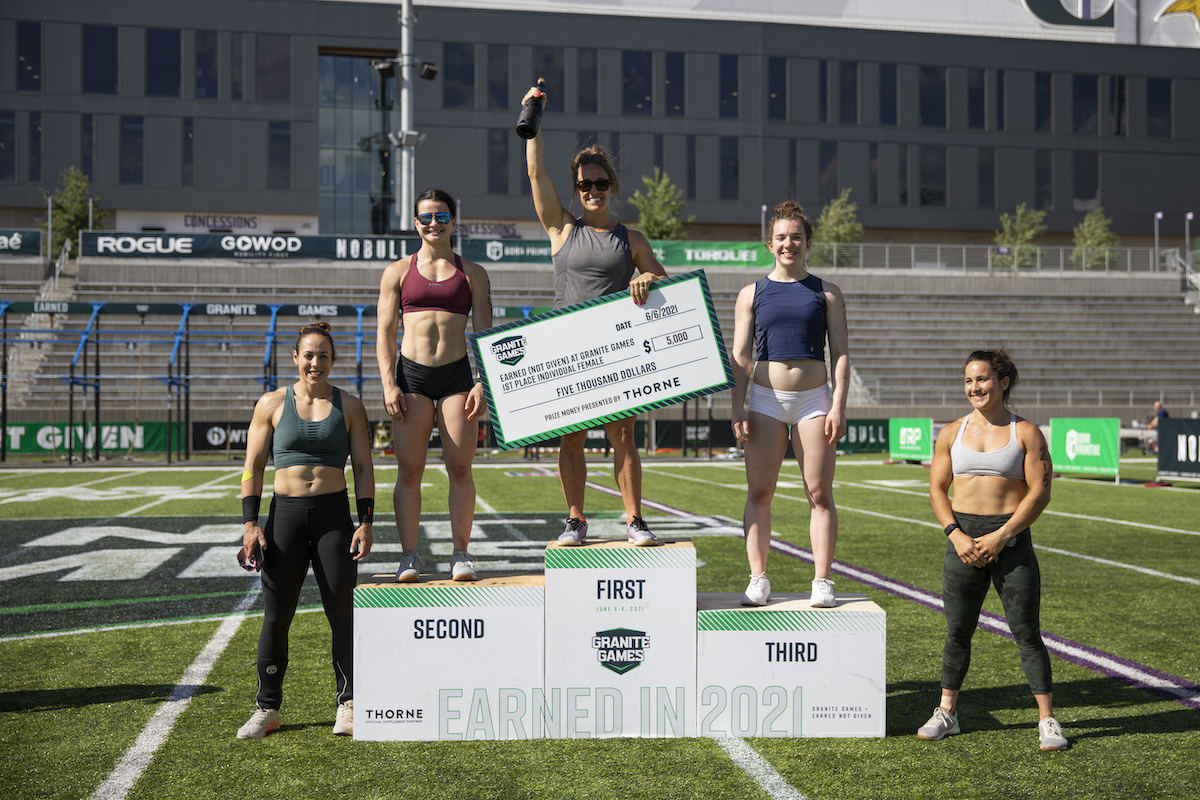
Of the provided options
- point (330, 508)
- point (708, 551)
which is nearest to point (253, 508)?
point (330, 508)

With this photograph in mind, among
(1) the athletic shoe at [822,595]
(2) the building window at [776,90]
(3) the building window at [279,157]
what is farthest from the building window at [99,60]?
(1) the athletic shoe at [822,595]

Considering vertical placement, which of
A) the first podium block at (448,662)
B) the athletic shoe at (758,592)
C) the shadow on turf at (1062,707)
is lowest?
→ the shadow on turf at (1062,707)

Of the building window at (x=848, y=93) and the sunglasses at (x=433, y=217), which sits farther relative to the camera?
the building window at (x=848, y=93)

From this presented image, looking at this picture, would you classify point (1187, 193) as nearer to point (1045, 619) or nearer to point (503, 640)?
point (1045, 619)

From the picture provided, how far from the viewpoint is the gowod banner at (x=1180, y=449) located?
18656mm

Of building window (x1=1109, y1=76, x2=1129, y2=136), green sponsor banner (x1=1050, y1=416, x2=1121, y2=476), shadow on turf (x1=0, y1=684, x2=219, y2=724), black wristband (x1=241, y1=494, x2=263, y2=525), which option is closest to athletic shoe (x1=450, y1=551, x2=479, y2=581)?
black wristband (x1=241, y1=494, x2=263, y2=525)

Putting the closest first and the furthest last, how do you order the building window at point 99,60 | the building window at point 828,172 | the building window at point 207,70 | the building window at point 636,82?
the building window at point 99,60
the building window at point 207,70
the building window at point 636,82
the building window at point 828,172

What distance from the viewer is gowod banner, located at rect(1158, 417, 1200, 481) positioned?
18656 millimetres

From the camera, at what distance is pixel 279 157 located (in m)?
45.5

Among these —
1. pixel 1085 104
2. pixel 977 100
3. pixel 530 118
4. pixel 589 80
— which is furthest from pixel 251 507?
pixel 1085 104

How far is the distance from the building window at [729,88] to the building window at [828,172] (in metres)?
4.74

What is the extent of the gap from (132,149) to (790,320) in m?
46.3

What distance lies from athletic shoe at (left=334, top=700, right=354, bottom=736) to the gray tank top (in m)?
2.17

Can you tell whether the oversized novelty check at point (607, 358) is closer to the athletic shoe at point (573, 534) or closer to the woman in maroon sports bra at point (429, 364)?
the woman in maroon sports bra at point (429, 364)
